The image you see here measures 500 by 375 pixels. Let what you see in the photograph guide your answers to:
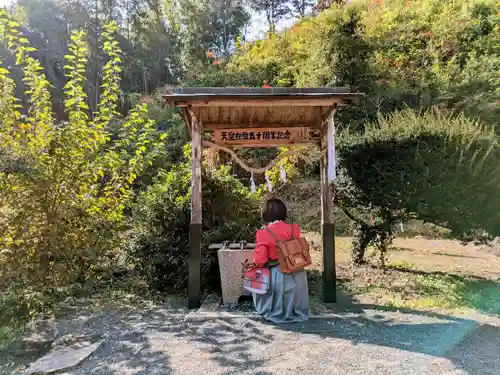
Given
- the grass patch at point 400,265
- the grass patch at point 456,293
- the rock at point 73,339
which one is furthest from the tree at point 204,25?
the rock at point 73,339

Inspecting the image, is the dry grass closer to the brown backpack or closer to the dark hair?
the brown backpack

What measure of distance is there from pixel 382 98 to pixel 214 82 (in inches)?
331

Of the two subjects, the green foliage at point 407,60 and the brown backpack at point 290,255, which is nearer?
the brown backpack at point 290,255

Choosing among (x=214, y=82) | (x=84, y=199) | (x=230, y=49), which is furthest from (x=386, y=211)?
(x=230, y=49)

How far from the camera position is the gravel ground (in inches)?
130

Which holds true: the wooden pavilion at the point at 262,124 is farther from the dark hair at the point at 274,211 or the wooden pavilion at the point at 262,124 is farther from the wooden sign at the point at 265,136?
the dark hair at the point at 274,211

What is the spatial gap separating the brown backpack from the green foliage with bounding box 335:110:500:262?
2.62m

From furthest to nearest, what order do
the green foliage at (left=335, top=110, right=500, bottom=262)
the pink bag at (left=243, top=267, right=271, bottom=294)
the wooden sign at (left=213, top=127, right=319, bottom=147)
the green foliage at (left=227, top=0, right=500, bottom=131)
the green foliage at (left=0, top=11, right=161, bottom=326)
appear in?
1. the green foliage at (left=227, top=0, right=500, bottom=131)
2. the green foliage at (left=335, top=110, right=500, bottom=262)
3. the wooden sign at (left=213, top=127, right=319, bottom=147)
4. the green foliage at (left=0, top=11, right=161, bottom=326)
5. the pink bag at (left=243, top=267, right=271, bottom=294)

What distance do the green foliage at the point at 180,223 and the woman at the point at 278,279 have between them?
5.25 ft

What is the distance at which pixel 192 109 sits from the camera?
5324mm

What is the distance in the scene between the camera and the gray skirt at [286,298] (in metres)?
4.50

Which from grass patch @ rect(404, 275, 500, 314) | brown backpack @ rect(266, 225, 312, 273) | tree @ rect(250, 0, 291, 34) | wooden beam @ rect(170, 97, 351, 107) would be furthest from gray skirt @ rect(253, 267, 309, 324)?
tree @ rect(250, 0, 291, 34)

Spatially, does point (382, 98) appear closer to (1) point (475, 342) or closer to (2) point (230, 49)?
(1) point (475, 342)

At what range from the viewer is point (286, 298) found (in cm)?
453
